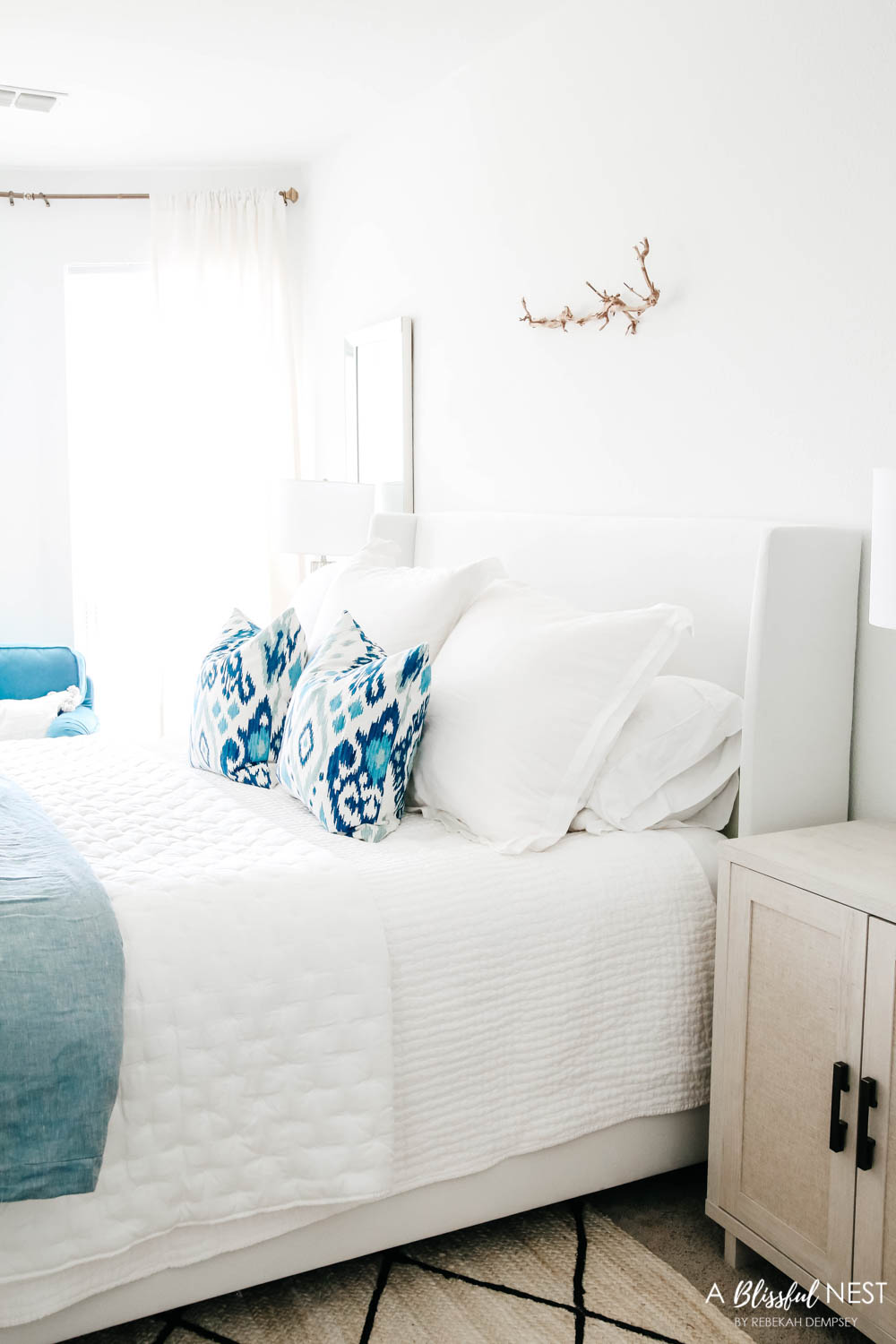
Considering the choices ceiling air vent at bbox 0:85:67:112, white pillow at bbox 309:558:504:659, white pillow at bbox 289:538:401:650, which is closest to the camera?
white pillow at bbox 309:558:504:659

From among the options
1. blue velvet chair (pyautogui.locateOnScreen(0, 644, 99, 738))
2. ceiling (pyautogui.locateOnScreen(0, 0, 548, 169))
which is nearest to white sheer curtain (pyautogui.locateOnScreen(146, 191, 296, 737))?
ceiling (pyautogui.locateOnScreen(0, 0, 548, 169))

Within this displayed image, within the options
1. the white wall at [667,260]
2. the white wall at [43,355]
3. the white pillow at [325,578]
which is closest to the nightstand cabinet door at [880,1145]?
the white wall at [667,260]

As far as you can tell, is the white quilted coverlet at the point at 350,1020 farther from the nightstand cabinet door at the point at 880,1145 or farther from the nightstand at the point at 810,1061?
the nightstand cabinet door at the point at 880,1145

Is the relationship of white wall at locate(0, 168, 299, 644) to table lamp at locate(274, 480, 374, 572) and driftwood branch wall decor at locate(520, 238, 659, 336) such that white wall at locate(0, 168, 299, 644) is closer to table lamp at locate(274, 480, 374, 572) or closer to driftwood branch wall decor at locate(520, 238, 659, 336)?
table lamp at locate(274, 480, 374, 572)

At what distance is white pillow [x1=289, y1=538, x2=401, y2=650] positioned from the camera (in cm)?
280

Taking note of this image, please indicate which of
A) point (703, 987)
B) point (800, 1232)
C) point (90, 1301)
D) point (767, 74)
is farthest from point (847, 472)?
point (90, 1301)

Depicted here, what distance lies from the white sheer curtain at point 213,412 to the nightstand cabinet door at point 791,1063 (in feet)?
10.5

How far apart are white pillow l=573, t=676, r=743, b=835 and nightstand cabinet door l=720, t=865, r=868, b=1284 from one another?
30 centimetres

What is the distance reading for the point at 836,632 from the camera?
1.97 metres

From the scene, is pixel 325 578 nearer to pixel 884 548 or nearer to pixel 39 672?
pixel 39 672

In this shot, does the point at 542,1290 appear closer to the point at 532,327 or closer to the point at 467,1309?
the point at 467,1309

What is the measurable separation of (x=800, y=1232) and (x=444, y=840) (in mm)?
820

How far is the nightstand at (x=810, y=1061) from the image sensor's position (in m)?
1.50

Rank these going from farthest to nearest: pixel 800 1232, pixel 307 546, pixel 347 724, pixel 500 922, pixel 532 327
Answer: pixel 307 546 → pixel 532 327 → pixel 347 724 → pixel 500 922 → pixel 800 1232
